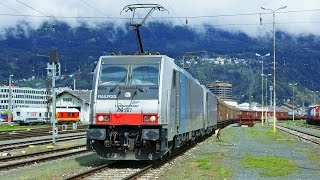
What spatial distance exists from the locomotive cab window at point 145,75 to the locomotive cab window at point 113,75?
1.10 feet

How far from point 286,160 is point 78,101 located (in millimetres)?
89844

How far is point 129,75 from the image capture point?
19500mm

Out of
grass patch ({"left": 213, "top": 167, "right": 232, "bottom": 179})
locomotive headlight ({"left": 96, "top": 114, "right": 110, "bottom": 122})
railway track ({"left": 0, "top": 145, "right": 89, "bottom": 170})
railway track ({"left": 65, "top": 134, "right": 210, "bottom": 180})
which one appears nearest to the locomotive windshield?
locomotive headlight ({"left": 96, "top": 114, "right": 110, "bottom": 122})

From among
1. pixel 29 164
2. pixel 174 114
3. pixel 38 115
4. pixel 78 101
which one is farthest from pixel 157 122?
pixel 78 101

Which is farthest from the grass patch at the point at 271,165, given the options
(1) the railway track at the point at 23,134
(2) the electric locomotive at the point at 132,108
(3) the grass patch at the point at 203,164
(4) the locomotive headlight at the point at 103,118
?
(1) the railway track at the point at 23,134

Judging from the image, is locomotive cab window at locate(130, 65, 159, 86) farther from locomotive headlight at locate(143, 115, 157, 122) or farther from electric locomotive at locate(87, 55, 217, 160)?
locomotive headlight at locate(143, 115, 157, 122)

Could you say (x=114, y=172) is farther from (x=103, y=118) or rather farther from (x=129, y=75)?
(x=129, y=75)

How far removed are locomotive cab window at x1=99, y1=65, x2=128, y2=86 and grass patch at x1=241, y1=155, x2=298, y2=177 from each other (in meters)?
6.01

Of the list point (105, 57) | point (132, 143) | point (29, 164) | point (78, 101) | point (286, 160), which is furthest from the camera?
point (78, 101)

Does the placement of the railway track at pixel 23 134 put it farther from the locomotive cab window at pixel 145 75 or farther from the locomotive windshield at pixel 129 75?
the locomotive cab window at pixel 145 75

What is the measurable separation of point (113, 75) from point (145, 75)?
3.94 ft

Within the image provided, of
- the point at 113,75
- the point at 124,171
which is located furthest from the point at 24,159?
the point at 124,171

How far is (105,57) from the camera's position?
65.4ft

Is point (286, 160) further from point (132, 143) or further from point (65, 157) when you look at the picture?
point (65, 157)
